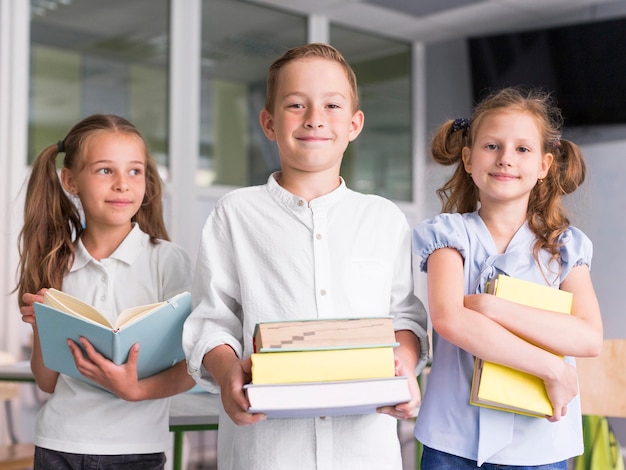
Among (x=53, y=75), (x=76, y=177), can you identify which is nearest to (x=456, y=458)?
(x=76, y=177)

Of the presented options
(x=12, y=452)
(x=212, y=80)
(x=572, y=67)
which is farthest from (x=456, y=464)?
(x=572, y=67)

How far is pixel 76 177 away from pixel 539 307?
1035mm

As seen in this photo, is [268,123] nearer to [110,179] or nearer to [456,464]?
[110,179]

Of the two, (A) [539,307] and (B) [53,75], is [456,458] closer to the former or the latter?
(A) [539,307]

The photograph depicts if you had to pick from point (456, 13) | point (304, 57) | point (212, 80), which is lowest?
point (304, 57)

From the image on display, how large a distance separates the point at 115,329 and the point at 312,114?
0.50 meters

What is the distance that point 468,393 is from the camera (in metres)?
1.36

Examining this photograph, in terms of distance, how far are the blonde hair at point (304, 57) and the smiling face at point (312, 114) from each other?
0.4 inches

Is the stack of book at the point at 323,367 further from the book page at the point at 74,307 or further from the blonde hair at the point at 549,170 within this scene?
the blonde hair at the point at 549,170

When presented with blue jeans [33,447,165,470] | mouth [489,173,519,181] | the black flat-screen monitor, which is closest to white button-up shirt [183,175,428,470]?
mouth [489,173,519,181]

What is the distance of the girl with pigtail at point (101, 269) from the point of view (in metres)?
1.53

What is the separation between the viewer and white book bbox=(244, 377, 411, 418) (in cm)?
104

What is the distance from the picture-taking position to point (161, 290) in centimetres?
160

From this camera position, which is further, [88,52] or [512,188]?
[88,52]
